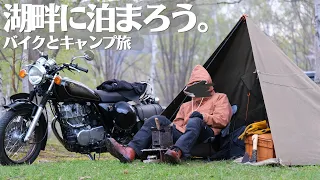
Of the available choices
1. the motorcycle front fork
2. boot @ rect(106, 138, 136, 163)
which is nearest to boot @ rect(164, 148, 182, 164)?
boot @ rect(106, 138, 136, 163)

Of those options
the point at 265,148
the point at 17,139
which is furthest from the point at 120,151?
the point at 265,148

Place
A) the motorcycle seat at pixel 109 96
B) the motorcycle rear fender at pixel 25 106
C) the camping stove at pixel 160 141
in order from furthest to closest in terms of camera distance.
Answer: the motorcycle seat at pixel 109 96 → the motorcycle rear fender at pixel 25 106 → the camping stove at pixel 160 141

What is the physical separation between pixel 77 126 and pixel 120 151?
2.78 ft

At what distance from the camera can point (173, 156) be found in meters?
4.48

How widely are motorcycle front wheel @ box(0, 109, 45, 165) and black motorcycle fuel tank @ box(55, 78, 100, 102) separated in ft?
1.24

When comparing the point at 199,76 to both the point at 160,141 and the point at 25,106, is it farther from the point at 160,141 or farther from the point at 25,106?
the point at 25,106

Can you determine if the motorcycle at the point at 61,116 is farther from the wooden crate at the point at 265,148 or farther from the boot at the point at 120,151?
the wooden crate at the point at 265,148

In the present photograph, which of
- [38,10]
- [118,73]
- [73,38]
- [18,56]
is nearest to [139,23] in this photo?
[73,38]

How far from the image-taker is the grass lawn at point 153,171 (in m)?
3.89

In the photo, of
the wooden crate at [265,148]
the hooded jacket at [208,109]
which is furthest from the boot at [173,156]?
the wooden crate at [265,148]

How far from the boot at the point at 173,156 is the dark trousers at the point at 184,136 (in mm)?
42

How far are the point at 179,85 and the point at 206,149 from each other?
14.5m

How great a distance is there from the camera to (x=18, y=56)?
441 inches

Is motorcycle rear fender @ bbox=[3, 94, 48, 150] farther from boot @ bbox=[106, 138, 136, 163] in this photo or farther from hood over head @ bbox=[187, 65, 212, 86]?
hood over head @ bbox=[187, 65, 212, 86]
